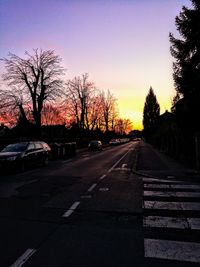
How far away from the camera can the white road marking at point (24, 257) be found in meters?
4.83

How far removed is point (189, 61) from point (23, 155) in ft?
36.9

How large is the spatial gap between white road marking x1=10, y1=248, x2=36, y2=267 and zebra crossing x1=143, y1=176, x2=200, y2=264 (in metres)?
1.69

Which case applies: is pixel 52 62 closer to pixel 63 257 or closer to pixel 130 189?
pixel 130 189

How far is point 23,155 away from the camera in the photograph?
774 inches

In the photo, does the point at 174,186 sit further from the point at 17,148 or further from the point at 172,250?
the point at 17,148

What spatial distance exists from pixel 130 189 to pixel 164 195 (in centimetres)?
160

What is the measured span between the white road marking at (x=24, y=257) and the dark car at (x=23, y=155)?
13567 mm

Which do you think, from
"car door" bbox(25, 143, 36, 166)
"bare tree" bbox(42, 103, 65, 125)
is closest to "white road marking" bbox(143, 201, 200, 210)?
"car door" bbox(25, 143, 36, 166)

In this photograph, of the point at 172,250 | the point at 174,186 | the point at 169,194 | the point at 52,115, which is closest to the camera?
the point at 172,250

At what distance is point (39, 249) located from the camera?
549 cm

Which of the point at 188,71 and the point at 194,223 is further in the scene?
the point at 188,71

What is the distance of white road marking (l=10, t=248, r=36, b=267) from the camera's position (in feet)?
15.9

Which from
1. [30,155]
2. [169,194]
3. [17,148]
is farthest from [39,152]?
[169,194]

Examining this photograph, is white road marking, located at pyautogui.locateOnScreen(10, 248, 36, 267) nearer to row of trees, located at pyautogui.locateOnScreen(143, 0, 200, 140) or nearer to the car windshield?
the car windshield
